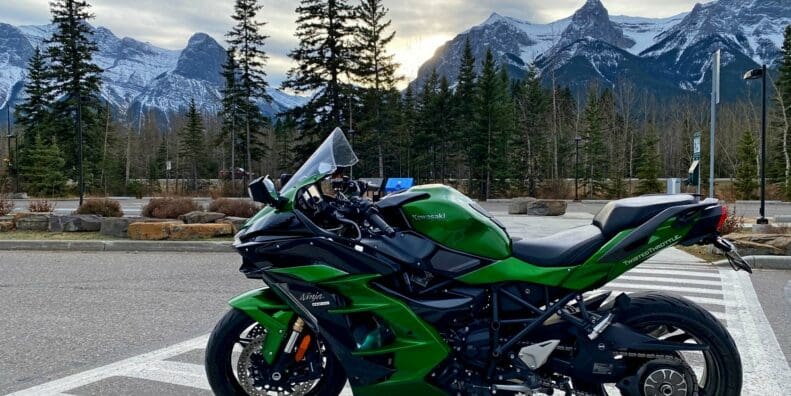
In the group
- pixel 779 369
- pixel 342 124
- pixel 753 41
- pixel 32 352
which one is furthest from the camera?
pixel 753 41

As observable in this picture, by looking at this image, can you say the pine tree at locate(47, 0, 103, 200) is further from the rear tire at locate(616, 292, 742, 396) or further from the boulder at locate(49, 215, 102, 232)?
the rear tire at locate(616, 292, 742, 396)

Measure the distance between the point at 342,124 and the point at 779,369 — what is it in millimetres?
37729

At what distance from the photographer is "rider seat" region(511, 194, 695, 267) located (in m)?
2.97

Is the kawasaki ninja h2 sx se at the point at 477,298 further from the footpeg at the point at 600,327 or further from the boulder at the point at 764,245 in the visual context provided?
the boulder at the point at 764,245

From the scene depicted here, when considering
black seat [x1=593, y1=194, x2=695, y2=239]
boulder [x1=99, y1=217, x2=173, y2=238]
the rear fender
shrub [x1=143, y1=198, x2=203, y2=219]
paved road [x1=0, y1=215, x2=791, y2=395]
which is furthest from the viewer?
shrub [x1=143, y1=198, x2=203, y2=219]

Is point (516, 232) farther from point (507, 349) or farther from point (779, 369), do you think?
point (507, 349)

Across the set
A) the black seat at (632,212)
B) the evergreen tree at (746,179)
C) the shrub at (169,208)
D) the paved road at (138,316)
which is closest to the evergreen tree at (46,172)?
the shrub at (169,208)

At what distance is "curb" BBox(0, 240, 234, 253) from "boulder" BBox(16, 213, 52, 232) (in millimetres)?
1945

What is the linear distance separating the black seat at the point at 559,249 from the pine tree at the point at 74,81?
146 feet

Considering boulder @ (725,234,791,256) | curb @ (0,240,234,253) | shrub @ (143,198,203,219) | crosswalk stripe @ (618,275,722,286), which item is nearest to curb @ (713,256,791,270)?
boulder @ (725,234,791,256)

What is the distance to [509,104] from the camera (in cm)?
5284

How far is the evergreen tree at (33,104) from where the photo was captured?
53.2 meters

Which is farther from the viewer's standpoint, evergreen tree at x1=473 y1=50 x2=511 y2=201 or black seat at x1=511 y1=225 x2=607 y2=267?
evergreen tree at x1=473 y1=50 x2=511 y2=201

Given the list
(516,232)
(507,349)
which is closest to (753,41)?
(516,232)
